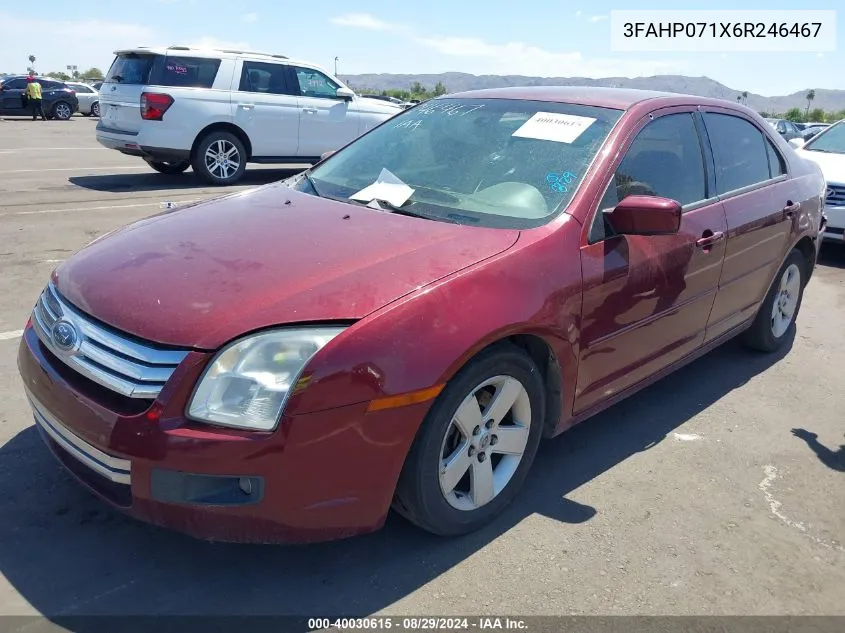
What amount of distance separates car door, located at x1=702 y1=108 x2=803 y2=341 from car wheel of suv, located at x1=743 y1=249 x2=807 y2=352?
248 mm

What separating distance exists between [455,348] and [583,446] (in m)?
1.43

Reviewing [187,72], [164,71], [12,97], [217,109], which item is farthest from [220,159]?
[12,97]

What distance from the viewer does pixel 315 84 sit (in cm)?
1145

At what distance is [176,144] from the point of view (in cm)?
1008

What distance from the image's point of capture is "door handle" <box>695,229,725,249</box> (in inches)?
145

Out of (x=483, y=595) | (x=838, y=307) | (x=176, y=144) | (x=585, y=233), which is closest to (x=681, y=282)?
(x=585, y=233)

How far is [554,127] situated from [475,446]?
1617 mm

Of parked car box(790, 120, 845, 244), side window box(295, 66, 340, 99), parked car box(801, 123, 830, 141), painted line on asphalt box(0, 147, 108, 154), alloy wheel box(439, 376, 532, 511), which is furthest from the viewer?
painted line on asphalt box(0, 147, 108, 154)

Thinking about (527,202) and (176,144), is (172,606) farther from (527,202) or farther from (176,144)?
(176,144)

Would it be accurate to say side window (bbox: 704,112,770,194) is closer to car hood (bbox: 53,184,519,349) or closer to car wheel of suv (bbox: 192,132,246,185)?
car hood (bbox: 53,184,519,349)

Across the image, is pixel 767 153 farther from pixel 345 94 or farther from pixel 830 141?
pixel 345 94

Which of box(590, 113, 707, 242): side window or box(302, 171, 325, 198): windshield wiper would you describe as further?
box(302, 171, 325, 198): windshield wiper

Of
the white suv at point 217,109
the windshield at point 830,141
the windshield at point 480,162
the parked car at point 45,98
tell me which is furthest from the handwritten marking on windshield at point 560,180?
the parked car at point 45,98

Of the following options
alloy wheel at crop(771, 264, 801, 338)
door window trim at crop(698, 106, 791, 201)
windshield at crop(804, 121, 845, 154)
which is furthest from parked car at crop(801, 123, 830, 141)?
door window trim at crop(698, 106, 791, 201)
